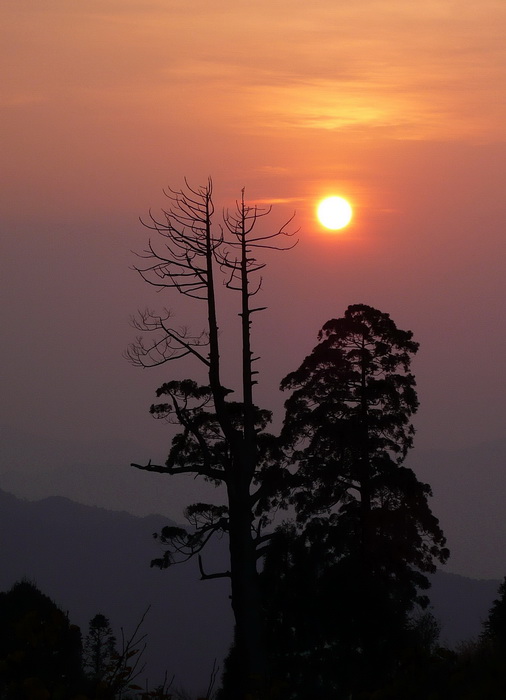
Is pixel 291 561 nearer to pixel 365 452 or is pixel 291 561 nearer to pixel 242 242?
pixel 365 452

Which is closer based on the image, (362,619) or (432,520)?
(362,619)

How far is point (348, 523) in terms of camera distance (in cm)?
3488

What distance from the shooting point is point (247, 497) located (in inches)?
1358

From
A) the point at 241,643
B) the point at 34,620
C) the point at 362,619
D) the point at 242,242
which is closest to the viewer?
the point at 34,620

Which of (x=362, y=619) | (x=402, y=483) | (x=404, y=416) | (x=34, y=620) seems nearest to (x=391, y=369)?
(x=404, y=416)

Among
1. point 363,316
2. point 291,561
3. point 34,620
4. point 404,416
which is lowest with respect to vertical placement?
point 34,620

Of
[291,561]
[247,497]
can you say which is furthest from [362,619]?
[247,497]

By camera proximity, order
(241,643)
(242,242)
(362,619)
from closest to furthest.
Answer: (362,619)
(241,643)
(242,242)

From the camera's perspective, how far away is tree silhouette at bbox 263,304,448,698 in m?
31.3

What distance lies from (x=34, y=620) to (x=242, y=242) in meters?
Answer: 25.6

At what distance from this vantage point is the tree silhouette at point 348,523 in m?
31.3

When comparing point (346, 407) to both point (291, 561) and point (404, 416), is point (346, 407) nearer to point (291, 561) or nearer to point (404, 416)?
point (404, 416)

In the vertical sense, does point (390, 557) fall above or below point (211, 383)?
below

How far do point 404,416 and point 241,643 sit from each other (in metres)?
8.75
